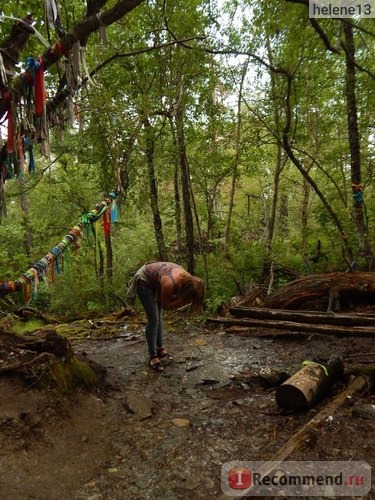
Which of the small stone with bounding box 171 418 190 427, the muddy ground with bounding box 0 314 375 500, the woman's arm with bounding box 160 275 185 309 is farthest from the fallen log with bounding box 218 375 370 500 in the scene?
the woman's arm with bounding box 160 275 185 309

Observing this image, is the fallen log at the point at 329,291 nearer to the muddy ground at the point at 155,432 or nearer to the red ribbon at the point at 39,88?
the muddy ground at the point at 155,432

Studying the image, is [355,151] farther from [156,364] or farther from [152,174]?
[156,364]

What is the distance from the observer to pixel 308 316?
5.25m

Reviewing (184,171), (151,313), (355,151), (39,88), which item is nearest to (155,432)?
(151,313)

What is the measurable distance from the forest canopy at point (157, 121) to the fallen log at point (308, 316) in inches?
61.4

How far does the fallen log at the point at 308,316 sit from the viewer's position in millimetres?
4812

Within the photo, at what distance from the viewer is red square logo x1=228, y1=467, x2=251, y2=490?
82.8 inches

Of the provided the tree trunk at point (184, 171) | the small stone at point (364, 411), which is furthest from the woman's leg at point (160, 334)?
the tree trunk at point (184, 171)

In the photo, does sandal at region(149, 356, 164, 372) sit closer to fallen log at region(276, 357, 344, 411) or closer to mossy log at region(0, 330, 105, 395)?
mossy log at region(0, 330, 105, 395)

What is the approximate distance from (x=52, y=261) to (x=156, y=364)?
→ 105 inches

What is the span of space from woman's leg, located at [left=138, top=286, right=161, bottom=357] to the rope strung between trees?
2154 millimetres

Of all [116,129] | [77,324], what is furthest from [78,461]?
[116,129]

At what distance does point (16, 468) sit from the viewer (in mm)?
2320

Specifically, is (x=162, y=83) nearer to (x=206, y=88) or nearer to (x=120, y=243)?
(x=206, y=88)
